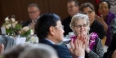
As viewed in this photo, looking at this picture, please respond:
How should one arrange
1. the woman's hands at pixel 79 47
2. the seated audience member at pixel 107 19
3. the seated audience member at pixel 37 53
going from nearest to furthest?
the seated audience member at pixel 37 53, the woman's hands at pixel 79 47, the seated audience member at pixel 107 19

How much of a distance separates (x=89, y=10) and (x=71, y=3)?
699mm

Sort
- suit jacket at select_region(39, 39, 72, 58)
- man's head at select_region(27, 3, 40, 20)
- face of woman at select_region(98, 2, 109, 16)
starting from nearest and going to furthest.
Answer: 1. suit jacket at select_region(39, 39, 72, 58)
2. face of woman at select_region(98, 2, 109, 16)
3. man's head at select_region(27, 3, 40, 20)

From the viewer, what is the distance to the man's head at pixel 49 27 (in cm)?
172

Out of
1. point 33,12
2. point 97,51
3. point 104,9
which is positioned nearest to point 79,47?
point 97,51

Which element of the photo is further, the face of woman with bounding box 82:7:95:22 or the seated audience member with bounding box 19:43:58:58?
the face of woman with bounding box 82:7:95:22

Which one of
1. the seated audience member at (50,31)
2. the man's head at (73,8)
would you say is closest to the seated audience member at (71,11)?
the man's head at (73,8)

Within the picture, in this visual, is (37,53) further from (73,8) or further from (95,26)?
(73,8)

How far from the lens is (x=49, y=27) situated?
5.67 ft

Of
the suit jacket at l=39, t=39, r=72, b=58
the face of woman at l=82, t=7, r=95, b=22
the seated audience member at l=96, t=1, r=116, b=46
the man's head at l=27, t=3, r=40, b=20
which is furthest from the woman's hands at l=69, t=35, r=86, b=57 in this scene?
the man's head at l=27, t=3, r=40, b=20

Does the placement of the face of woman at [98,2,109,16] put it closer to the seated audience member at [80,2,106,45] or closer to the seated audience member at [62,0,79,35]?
the seated audience member at [62,0,79,35]

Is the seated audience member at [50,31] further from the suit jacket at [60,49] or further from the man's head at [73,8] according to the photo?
the man's head at [73,8]

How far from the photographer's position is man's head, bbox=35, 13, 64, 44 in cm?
172

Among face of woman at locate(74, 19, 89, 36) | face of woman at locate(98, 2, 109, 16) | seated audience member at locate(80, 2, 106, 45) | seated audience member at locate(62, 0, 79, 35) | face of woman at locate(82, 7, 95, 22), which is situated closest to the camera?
face of woman at locate(74, 19, 89, 36)

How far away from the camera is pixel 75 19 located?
2508 millimetres
